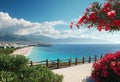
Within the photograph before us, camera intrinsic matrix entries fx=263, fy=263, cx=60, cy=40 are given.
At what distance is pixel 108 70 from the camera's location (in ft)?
27.1

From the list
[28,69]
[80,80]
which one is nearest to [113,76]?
[28,69]

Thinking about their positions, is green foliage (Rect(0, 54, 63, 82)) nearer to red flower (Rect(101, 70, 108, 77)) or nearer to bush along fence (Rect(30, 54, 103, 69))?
red flower (Rect(101, 70, 108, 77))

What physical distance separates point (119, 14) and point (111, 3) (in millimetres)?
506

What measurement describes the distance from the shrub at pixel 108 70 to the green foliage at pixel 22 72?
402 cm

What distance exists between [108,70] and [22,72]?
6.91 m

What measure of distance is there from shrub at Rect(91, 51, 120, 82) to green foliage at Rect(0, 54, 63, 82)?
4.02 metres

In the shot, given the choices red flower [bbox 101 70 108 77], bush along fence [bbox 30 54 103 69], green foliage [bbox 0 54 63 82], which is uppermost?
red flower [bbox 101 70 108 77]

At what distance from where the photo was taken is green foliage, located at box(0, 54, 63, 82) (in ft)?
38.4

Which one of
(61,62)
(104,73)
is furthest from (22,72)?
(61,62)

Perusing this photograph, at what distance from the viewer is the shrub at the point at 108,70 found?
8016mm

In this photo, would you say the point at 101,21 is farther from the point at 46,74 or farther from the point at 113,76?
the point at 46,74

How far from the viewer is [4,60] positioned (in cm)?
1522

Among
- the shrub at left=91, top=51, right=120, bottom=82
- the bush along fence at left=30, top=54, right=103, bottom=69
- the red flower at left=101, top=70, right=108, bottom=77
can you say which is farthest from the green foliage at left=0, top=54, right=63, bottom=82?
the bush along fence at left=30, top=54, right=103, bottom=69

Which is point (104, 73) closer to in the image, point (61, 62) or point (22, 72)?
point (22, 72)
